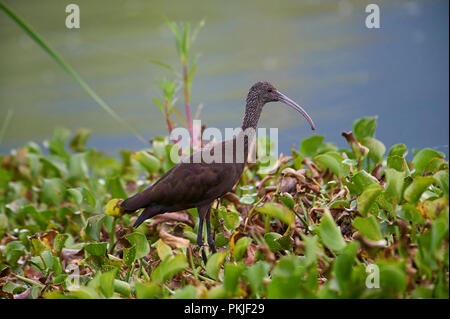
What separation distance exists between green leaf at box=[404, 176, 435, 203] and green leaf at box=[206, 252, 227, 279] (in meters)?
0.97

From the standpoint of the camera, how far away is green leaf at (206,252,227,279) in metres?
3.36

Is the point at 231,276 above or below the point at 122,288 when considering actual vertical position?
above

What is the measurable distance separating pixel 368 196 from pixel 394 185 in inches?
6.3

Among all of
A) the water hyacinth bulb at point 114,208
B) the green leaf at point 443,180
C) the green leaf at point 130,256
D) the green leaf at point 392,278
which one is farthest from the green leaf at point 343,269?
the water hyacinth bulb at point 114,208

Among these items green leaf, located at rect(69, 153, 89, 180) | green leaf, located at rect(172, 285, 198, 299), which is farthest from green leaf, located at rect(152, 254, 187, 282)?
green leaf, located at rect(69, 153, 89, 180)

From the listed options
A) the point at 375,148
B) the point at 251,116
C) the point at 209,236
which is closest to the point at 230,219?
the point at 209,236

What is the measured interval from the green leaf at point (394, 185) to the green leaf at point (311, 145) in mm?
1844

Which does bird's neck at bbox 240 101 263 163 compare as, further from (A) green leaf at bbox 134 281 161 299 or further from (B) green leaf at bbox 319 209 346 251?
(A) green leaf at bbox 134 281 161 299

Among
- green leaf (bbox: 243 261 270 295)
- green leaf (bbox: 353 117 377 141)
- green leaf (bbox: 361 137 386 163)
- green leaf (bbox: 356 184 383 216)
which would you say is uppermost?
green leaf (bbox: 353 117 377 141)

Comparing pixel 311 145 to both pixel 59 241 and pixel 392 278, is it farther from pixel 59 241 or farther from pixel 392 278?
pixel 392 278

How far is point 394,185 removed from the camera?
11.1ft

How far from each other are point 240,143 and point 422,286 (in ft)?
5.53

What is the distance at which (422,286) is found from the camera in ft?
9.63

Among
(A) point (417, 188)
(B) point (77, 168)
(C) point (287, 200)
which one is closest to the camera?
(A) point (417, 188)
